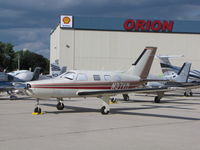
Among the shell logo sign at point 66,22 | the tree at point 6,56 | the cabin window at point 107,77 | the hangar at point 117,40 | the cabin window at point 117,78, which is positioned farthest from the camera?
the tree at point 6,56

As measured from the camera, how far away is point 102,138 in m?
9.26

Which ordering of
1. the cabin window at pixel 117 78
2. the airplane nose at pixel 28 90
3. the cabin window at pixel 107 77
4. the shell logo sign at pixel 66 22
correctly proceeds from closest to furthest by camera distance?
the airplane nose at pixel 28 90
the cabin window at pixel 107 77
the cabin window at pixel 117 78
the shell logo sign at pixel 66 22

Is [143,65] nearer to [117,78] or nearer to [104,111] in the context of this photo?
[117,78]

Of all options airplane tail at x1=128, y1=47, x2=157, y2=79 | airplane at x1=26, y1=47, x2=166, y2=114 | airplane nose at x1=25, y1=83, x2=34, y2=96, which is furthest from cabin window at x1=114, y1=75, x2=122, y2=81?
airplane nose at x1=25, y1=83, x2=34, y2=96

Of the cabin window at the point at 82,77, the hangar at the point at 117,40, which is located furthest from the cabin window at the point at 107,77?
the hangar at the point at 117,40

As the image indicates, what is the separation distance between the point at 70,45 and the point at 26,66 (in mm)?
71947

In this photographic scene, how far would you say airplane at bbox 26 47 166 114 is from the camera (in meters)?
14.7

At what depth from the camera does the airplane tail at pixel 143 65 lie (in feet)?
60.5

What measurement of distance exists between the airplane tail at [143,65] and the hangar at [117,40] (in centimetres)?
3905

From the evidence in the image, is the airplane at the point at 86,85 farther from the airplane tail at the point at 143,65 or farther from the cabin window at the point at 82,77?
the airplane tail at the point at 143,65

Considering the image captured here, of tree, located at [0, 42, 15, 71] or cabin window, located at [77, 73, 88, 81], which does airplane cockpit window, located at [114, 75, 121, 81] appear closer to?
cabin window, located at [77, 73, 88, 81]

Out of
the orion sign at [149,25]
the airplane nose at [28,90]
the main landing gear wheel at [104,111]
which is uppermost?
the orion sign at [149,25]

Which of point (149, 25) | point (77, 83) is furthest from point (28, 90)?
point (149, 25)

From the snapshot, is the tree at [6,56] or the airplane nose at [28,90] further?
the tree at [6,56]
